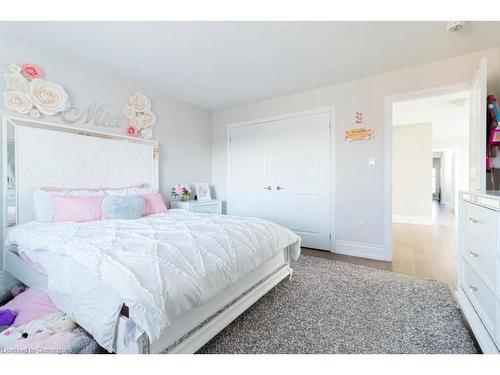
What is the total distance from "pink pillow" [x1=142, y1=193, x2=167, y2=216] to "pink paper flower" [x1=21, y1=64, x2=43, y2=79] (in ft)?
5.03

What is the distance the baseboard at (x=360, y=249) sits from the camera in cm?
294

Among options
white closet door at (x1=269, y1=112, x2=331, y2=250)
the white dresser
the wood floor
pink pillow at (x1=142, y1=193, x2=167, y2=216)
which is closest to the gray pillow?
pink pillow at (x1=142, y1=193, x2=167, y2=216)

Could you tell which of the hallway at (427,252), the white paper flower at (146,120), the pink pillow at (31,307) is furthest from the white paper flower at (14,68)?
the hallway at (427,252)

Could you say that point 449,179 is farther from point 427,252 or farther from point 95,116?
point 95,116

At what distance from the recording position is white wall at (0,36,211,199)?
228cm

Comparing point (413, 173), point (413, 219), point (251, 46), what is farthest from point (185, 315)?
point (413, 173)

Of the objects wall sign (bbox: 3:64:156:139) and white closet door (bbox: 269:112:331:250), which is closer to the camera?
wall sign (bbox: 3:64:156:139)

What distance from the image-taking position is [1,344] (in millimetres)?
1145

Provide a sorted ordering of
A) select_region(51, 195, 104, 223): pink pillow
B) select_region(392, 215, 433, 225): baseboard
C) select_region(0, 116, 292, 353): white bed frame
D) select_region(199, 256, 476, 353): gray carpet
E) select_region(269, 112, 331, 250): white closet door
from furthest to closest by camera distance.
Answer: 1. select_region(392, 215, 433, 225): baseboard
2. select_region(269, 112, 331, 250): white closet door
3. select_region(51, 195, 104, 223): pink pillow
4. select_region(199, 256, 476, 353): gray carpet
5. select_region(0, 116, 292, 353): white bed frame

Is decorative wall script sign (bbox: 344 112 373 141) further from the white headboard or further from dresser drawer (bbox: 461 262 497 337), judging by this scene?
the white headboard

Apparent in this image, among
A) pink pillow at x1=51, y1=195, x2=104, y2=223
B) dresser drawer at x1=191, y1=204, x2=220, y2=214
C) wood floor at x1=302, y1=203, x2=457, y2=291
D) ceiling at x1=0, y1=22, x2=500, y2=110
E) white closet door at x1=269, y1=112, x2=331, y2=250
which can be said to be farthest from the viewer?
dresser drawer at x1=191, y1=204, x2=220, y2=214

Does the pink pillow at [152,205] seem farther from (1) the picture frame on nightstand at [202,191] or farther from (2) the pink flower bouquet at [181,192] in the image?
(1) the picture frame on nightstand at [202,191]

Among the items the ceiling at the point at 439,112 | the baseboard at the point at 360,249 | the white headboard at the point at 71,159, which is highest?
the ceiling at the point at 439,112

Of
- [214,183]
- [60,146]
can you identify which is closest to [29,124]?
[60,146]
